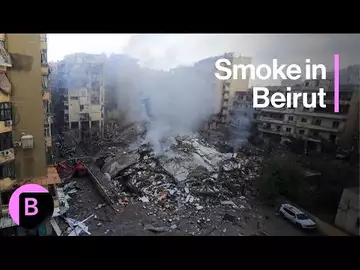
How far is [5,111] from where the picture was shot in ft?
9.12

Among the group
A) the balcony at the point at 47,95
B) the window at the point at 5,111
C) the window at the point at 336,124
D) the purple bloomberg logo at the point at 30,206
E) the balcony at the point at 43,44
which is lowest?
the purple bloomberg logo at the point at 30,206

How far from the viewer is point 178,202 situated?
2.93m

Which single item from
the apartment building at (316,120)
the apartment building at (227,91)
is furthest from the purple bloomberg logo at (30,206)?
the apartment building at (316,120)

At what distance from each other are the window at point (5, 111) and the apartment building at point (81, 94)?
0.41 meters

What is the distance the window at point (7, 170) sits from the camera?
2771 mm

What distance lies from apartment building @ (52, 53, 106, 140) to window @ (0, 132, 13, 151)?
0.44m

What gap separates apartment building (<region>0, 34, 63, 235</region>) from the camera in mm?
2752

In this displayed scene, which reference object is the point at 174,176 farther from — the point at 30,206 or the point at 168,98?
the point at 30,206

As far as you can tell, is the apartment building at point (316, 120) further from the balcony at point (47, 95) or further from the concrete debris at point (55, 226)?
the concrete debris at point (55, 226)

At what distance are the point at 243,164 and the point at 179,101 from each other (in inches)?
35.3

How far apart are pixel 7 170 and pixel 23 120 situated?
1.60 ft
